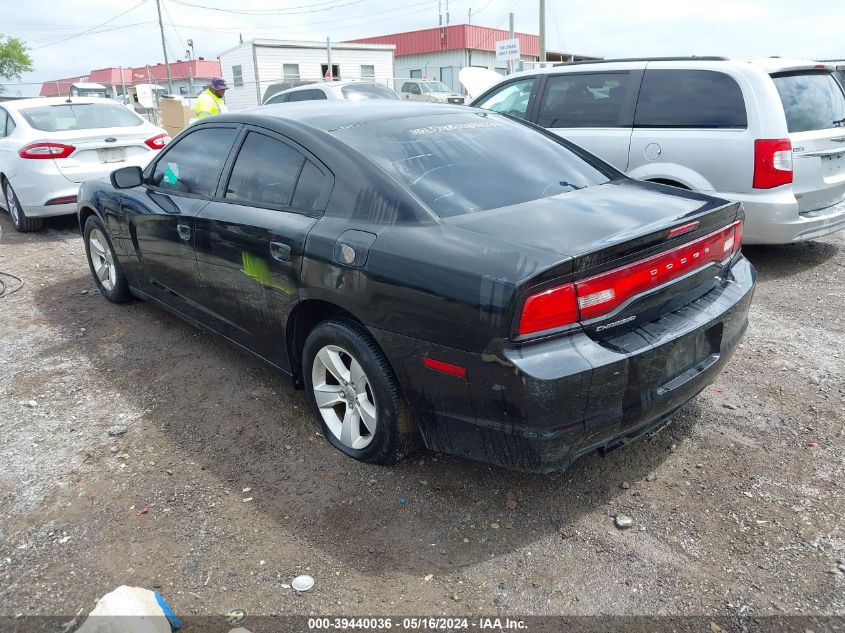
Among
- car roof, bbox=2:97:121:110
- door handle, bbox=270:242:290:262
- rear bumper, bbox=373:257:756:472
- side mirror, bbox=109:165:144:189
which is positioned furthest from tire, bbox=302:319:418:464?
car roof, bbox=2:97:121:110

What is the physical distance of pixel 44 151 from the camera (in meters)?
7.29

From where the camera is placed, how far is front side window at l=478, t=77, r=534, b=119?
22.1 feet

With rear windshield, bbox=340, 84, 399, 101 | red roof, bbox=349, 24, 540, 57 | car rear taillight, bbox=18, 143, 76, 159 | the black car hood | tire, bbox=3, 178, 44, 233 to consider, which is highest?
red roof, bbox=349, 24, 540, 57

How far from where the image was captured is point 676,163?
5445 millimetres

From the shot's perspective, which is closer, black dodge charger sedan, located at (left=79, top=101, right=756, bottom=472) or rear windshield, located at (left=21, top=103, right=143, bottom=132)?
black dodge charger sedan, located at (left=79, top=101, right=756, bottom=472)

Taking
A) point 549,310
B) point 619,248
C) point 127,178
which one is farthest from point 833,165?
point 127,178

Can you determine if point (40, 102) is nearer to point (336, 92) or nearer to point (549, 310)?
point (336, 92)

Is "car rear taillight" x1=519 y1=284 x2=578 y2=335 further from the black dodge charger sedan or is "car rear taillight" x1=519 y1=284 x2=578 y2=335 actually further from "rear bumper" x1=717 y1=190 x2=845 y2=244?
"rear bumper" x1=717 y1=190 x2=845 y2=244

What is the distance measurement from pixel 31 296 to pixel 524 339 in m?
5.17

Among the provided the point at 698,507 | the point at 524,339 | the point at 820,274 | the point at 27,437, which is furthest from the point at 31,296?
the point at 820,274

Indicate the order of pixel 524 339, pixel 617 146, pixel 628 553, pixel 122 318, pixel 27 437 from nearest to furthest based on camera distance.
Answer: pixel 524 339, pixel 628 553, pixel 27 437, pixel 122 318, pixel 617 146

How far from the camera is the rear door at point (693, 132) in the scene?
515 cm

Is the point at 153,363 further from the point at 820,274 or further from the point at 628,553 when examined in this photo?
the point at 820,274

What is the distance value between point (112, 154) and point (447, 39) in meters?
30.7
